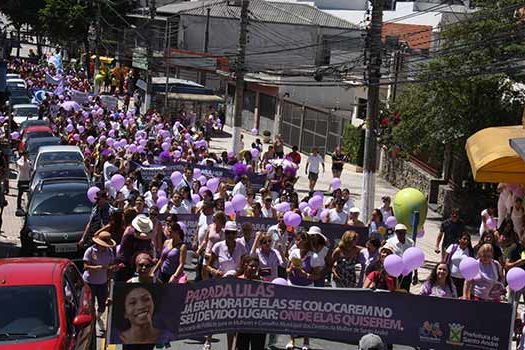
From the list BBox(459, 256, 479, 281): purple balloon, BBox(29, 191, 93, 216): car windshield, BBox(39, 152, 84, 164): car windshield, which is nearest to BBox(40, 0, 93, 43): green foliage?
BBox(39, 152, 84, 164): car windshield

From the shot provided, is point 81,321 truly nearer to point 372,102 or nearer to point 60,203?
point 60,203

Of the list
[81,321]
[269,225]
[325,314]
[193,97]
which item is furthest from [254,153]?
[193,97]

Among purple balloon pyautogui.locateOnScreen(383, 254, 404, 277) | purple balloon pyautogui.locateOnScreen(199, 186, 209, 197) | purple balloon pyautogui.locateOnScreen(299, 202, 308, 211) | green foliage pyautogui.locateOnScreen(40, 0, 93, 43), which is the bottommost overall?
purple balloon pyautogui.locateOnScreen(299, 202, 308, 211)

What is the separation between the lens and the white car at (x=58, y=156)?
26.5m

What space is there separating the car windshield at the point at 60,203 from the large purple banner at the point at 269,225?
243cm

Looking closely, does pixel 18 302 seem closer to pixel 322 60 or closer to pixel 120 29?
pixel 322 60

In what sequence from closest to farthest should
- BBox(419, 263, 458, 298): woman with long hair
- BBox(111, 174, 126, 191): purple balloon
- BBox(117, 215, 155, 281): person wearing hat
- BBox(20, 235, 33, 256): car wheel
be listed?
1. BBox(419, 263, 458, 298): woman with long hair
2. BBox(117, 215, 155, 281): person wearing hat
3. BBox(20, 235, 33, 256): car wheel
4. BBox(111, 174, 126, 191): purple balloon

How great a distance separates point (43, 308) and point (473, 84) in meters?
18.8

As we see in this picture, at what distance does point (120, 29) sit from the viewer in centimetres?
8350

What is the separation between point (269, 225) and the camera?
17.2m

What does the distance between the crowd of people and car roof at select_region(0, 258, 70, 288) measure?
90 centimetres

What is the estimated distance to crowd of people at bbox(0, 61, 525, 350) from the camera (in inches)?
513

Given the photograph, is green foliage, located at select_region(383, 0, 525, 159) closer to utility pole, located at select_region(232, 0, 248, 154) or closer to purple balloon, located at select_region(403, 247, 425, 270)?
utility pole, located at select_region(232, 0, 248, 154)

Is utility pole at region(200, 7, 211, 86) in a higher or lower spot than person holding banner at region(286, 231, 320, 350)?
higher
